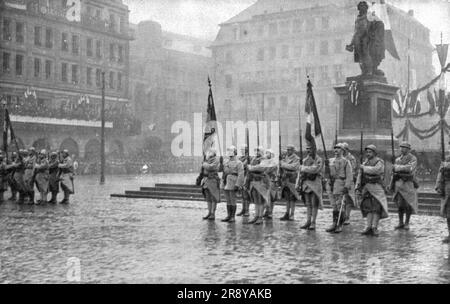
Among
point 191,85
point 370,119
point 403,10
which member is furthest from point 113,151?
point 370,119

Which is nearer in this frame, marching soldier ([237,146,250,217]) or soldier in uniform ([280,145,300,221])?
soldier in uniform ([280,145,300,221])

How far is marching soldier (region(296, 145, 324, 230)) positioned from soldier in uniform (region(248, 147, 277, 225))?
1.26 meters

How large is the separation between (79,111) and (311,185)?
45.6 meters

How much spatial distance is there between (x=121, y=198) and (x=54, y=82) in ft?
121

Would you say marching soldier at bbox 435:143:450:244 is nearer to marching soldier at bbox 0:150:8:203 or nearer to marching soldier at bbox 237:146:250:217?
marching soldier at bbox 237:146:250:217

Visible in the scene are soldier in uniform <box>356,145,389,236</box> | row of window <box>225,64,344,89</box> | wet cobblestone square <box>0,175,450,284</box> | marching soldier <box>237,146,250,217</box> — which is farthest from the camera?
row of window <box>225,64,344,89</box>

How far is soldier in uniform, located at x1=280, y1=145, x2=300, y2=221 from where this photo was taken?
54.2 ft

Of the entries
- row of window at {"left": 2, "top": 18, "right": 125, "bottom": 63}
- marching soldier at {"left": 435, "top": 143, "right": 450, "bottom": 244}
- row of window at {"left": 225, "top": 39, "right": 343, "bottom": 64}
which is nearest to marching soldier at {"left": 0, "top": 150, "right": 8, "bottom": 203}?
marching soldier at {"left": 435, "top": 143, "right": 450, "bottom": 244}

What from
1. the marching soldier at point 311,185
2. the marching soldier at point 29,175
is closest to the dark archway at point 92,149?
the marching soldier at point 29,175

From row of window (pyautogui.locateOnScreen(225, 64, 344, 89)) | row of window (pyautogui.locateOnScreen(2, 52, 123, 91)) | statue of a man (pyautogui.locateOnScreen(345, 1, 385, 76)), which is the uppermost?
row of window (pyautogui.locateOnScreen(225, 64, 344, 89))

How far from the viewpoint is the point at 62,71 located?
199ft

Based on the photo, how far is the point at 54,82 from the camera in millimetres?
59438

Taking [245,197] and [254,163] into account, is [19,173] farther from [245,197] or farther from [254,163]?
[254,163]

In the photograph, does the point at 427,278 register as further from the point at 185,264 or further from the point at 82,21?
the point at 82,21
